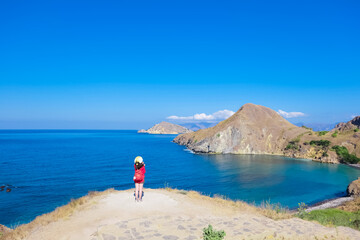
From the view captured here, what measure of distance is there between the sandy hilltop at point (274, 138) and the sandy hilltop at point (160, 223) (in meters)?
71.5

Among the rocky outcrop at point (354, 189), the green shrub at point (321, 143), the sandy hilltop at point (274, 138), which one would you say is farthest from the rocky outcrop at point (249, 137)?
the rocky outcrop at point (354, 189)

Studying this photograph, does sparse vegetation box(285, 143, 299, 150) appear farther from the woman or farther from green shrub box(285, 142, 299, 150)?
the woman

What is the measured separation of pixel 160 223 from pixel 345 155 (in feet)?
253

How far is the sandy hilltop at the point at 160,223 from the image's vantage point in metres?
9.94

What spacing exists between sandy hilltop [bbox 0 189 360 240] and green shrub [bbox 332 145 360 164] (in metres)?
68.3

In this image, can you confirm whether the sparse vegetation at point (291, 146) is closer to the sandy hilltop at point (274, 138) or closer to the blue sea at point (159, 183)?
the sandy hilltop at point (274, 138)

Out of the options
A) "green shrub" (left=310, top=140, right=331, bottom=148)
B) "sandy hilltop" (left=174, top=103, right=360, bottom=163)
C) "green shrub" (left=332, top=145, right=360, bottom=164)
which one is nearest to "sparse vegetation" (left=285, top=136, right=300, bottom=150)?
"sandy hilltop" (left=174, top=103, right=360, bottom=163)

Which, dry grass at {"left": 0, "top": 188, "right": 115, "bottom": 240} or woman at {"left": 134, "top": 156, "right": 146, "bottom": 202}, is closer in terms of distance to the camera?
dry grass at {"left": 0, "top": 188, "right": 115, "bottom": 240}

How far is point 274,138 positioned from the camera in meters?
94.4

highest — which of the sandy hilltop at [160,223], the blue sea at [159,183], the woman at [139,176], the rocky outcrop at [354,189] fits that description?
the woman at [139,176]

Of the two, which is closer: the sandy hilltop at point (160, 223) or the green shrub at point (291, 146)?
the sandy hilltop at point (160, 223)

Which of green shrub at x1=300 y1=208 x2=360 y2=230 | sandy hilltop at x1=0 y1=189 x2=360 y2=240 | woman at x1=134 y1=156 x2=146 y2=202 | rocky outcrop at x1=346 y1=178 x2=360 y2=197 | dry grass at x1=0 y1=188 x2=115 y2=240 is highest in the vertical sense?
woman at x1=134 y1=156 x2=146 y2=202

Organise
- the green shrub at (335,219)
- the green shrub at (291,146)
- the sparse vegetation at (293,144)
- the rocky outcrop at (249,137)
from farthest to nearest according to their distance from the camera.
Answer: the rocky outcrop at (249,137) → the sparse vegetation at (293,144) → the green shrub at (291,146) → the green shrub at (335,219)

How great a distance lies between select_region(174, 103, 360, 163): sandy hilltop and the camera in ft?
244
